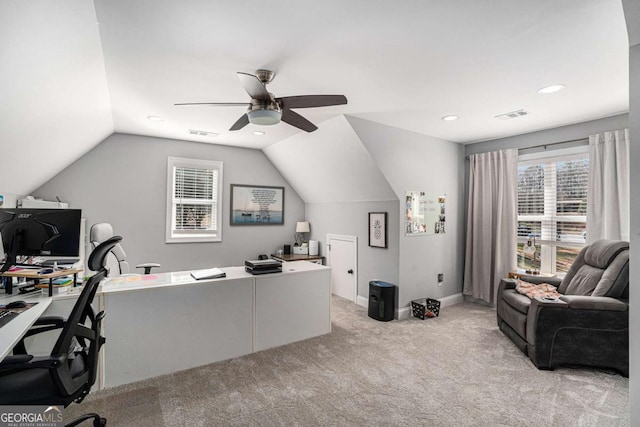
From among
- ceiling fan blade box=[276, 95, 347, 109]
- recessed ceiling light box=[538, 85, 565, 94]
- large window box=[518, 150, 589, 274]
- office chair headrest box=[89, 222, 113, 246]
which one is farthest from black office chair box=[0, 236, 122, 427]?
large window box=[518, 150, 589, 274]

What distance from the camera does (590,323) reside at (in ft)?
8.71

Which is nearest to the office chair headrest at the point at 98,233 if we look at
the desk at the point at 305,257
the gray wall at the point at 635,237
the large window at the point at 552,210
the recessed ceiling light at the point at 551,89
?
the desk at the point at 305,257

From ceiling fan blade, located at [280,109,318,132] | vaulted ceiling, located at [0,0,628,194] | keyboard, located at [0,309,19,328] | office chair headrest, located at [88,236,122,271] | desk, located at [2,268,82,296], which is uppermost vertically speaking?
vaulted ceiling, located at [0,0,628,194]

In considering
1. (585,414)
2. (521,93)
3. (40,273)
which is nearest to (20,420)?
(40,273)

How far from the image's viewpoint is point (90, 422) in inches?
79.3

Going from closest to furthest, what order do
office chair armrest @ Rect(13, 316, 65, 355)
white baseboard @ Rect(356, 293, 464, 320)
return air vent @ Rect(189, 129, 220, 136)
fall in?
office chair armrest @ Rect(13, 316, 65, 355) → white baseboard @ Rect(356, 293, 464, 320) → return air vent @ Rect(189, 129, 220, 136)

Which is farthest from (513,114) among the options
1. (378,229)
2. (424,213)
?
(378,229)

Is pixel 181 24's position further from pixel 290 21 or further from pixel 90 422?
pixel 90 422

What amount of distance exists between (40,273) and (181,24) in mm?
1931

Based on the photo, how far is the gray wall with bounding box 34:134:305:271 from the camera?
4.12 metres

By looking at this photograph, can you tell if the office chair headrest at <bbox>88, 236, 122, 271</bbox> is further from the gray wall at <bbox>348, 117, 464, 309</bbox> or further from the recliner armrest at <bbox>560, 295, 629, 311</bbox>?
the recliner armrest at <bbox>560, 295, 629, 311</bbox>

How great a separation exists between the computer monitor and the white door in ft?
11.1

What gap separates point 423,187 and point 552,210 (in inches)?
63.4

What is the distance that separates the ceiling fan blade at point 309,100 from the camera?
2.26m
